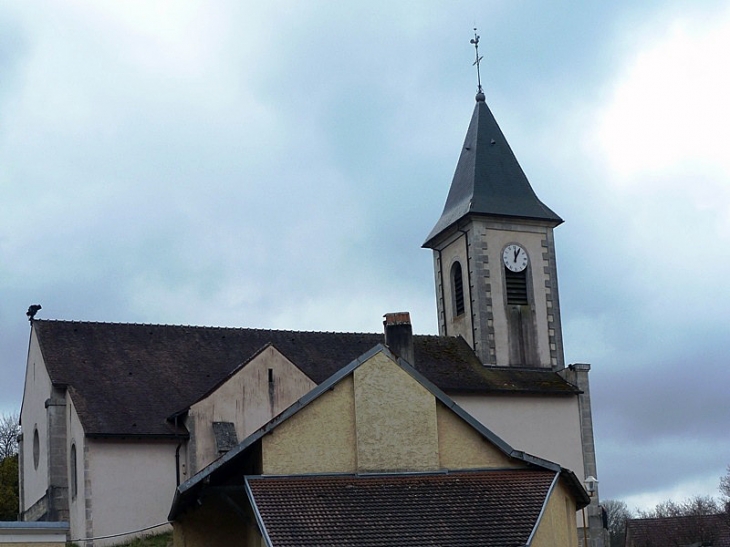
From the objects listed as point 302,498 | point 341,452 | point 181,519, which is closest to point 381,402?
point 341,452

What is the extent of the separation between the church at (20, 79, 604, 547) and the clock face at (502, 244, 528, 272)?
0.07m

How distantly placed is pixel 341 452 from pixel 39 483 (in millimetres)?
16946

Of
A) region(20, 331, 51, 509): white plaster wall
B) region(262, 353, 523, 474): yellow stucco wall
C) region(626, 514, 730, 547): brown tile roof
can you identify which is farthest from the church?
region(626, 514, 730, 547): brown tile roof

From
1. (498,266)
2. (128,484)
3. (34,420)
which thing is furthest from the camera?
(498,266)

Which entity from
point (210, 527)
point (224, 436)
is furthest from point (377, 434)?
point (224, 436)

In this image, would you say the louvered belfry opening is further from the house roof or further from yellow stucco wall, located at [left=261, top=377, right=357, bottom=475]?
yellow stucco wall, located at [left=261, top=377, right=357, bottom=475]

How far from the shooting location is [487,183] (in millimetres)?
40531

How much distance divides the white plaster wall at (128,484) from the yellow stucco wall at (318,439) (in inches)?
473

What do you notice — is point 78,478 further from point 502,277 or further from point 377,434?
point 502,277

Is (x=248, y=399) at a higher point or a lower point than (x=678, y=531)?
higher

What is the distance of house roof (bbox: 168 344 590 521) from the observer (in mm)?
19297

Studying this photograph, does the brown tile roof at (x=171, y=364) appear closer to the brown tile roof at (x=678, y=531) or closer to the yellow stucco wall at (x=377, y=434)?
the yellow stucco wall at (x=377, y=434)

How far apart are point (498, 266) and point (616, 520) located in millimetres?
51185

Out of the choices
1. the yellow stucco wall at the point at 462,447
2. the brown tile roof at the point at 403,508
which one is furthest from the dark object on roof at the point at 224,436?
the brown tile roof at the point at 403,508
